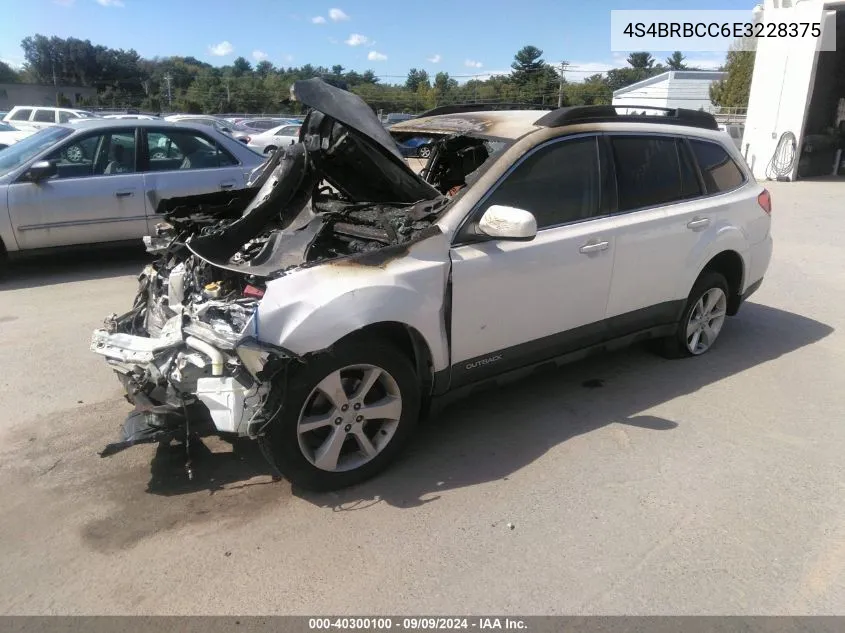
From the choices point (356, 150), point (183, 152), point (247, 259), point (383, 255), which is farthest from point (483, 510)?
point (183, 152)

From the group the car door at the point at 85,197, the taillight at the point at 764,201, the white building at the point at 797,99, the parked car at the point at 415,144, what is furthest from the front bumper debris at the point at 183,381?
the white building at the point at 797,99

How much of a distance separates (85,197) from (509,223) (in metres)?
5.86

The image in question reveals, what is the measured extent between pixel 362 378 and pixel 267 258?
0.88 metres

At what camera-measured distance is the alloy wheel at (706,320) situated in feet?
16.6

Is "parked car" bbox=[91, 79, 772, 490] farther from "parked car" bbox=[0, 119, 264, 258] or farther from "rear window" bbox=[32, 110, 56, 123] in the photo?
"rear window" bbox=[32, 110, 56, 123]

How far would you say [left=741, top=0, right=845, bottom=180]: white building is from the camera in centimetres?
1781

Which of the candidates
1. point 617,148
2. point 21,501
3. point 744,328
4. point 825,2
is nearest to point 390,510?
point 21,501

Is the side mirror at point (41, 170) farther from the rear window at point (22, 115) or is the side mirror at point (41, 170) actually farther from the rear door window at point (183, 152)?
the rear window at point (22, 115)

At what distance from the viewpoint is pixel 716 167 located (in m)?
4.98

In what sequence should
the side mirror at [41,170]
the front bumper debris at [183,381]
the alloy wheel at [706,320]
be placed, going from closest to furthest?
the front bumper debris at [183,381] < the alloy wheel at [706,320] < the side mirror at [41,170]

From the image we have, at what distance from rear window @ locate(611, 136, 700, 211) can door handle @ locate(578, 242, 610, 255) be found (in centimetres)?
35

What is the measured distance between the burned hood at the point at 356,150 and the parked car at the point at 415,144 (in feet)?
2.41

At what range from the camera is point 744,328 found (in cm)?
602

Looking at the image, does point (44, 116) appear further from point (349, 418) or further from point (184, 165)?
point (349, 418)
